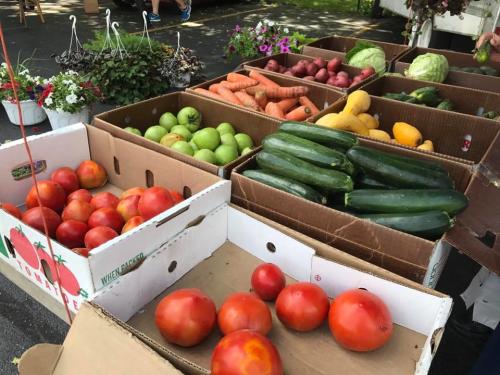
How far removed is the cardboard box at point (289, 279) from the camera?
57.0 inches

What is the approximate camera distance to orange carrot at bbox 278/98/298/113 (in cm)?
315

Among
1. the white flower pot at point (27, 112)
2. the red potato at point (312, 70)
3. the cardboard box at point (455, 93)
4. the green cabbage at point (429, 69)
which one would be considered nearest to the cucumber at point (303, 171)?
the cardboard box at point (455, 93)

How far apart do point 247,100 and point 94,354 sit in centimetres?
225

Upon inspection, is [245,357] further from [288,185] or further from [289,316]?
[288,185]

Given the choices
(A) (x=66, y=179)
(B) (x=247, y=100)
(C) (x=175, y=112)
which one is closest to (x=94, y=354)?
(A) (x=66, y=179)

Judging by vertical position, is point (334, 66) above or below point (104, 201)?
above

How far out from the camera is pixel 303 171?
1.94 meters

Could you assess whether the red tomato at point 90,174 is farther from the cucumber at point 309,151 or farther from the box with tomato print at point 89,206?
the cucumber at point 309,151

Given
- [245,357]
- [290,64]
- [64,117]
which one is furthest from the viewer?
[64,117]

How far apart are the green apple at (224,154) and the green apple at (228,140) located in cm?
6

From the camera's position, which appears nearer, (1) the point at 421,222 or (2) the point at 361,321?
(2) the point at 361,321

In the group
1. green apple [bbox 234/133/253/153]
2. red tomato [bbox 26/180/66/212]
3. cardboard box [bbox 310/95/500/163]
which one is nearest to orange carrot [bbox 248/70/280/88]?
cardboard box [bbox 310/95/500/163]

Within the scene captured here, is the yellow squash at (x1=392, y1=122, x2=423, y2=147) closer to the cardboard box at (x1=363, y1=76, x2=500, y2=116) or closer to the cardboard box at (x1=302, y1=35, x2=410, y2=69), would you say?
the cardboard box at (x1=363, y1=76, x2=500, y2=116)

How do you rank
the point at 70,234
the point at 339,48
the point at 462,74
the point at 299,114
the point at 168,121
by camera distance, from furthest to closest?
the point at 339,48 → the point at 462,74 → the point at 299,114 → the point at 168,121 → the point at 70,234
